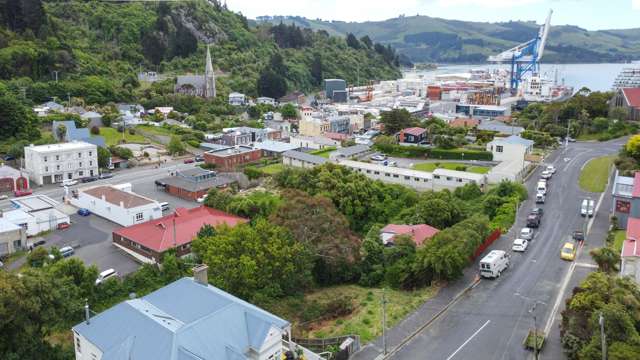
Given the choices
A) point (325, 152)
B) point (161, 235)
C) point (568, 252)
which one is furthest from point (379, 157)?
point (568, 252)

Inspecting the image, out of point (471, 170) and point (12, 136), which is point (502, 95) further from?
point (12, 136)

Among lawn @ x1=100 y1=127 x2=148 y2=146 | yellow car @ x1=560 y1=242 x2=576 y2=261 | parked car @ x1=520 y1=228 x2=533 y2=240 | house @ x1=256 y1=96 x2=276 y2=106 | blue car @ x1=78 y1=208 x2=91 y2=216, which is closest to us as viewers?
yellow car @ x1=560 y1=242 x2=576 y2=261

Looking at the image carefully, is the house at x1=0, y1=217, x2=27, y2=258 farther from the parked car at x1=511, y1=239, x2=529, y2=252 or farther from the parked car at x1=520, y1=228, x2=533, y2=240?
the parked car at x1=520, y1=228, x2=533, y2=240

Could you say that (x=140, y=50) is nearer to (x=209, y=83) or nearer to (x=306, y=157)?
(x=209, y=83)

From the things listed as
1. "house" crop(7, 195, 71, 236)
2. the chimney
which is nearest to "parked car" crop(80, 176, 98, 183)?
"house" crop(7, 195, 71, 236)

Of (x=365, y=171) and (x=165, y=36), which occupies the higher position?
(x=165, y=36)

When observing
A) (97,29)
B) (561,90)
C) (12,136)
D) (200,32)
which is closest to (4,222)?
(12,136)

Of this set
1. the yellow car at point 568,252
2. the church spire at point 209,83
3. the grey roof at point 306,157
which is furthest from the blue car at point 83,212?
the church spire at point 209,83

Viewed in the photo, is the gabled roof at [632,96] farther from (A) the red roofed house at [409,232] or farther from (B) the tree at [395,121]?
(A) the red roofed house at [409,232]
